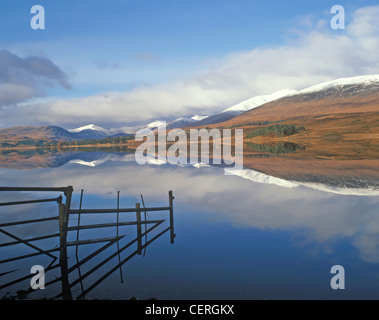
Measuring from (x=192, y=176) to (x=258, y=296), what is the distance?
86.6 ft

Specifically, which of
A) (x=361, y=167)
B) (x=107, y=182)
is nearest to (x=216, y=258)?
(x=107, y=182)

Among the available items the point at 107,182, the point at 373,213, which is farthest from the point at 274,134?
the point at 373,213

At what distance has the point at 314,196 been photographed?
22.7m

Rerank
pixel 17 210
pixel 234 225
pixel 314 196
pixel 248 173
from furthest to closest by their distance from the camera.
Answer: pixel 248 173
pixel 314 196
pixel 17 210
pixel 234 225

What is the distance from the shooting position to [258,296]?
368 inches

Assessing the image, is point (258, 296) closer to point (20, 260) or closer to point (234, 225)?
point (234, 225)

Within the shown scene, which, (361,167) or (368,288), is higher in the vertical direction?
(361,167)

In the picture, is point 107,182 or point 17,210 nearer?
Result: point 17,210

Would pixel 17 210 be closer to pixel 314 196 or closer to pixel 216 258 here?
pixel 216 258

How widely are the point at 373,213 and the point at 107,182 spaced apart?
2398 centimetres

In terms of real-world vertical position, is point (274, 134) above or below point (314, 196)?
above
